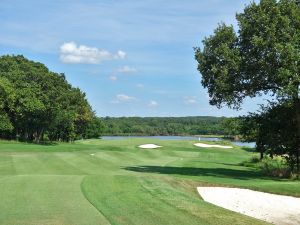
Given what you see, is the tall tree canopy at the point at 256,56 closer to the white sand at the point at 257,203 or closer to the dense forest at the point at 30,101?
the white sand at the point at 257,203

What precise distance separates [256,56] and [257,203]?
33.4ft

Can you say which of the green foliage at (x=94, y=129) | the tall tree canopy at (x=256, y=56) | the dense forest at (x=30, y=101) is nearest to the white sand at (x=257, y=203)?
the tall tree canopy at (x=256, y=56)

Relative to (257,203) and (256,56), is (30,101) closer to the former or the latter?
(256,56)

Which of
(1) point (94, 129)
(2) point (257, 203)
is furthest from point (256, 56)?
(1) point (94, 129)

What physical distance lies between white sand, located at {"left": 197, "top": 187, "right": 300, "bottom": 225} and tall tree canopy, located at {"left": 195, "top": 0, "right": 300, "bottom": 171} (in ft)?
22.2

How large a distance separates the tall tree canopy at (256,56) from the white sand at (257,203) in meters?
6.78

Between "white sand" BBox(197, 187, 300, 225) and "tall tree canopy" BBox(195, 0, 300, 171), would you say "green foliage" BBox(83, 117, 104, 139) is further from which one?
"white sand" BBox(197, 187, 300, 225)

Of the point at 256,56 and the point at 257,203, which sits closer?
the point at 257,203

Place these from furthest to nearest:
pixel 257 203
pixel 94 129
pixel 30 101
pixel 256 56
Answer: pixel 94 129 < pixel 30 101 < pixel 256 56 < pixel 257 203

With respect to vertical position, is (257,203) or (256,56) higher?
(256,56)

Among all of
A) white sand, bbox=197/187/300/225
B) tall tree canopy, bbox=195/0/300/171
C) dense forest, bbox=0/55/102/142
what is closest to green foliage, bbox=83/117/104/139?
dense forest, bbox=0/55/102/142

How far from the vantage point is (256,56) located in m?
23.9

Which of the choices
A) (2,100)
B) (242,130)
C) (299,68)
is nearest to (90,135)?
(2,100)

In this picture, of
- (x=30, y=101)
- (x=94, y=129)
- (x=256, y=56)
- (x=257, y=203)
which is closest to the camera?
(x=257, y=203)
